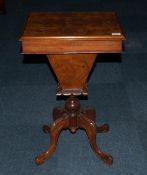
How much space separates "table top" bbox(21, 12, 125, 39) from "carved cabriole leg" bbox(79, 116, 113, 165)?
0.59 metres

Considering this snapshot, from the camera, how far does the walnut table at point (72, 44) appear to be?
1624 millimetres

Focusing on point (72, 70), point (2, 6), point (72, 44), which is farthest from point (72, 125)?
point (2, 6)

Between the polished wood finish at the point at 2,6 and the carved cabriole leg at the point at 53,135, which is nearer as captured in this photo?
the carved cabriole leg at the point at 53,135

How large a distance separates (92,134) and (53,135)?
0.25m

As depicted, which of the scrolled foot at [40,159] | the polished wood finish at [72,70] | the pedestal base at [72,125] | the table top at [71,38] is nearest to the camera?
the table top at [71,38]

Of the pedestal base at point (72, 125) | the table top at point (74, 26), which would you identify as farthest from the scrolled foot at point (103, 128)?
the table top at point (74, 26)

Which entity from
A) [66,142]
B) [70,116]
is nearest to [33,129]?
[66,142]

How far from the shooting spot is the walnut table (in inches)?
63.9

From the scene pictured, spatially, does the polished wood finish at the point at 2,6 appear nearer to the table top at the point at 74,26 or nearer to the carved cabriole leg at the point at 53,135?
the table top at the point at 74,26

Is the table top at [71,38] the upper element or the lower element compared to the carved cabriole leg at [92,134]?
upper

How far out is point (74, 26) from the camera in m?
1.75

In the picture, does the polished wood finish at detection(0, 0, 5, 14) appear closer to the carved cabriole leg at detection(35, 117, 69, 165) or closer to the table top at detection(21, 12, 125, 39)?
the table top at detection(21, 12, 125, 39)

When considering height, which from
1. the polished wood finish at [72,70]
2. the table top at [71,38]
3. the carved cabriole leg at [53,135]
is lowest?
the carved cabriole leg at [53,135]

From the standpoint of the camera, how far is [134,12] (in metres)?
4.81
